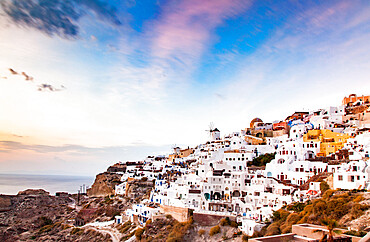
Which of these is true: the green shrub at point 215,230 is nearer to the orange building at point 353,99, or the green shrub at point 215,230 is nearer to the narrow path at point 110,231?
the narrow path at point 110,231

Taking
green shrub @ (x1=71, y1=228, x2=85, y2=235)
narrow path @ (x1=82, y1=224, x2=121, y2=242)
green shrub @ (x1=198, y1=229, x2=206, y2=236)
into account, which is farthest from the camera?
green shrub @ (x1=71, y1=228, x2=85, y2=235)

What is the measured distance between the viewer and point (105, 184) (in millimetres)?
68438

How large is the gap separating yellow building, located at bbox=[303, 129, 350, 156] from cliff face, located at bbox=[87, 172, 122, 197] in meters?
40.0

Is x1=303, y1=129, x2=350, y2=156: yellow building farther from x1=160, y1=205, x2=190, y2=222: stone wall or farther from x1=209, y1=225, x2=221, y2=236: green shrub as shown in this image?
x1=160, y1=205, x2=190, y2=222: stone wall

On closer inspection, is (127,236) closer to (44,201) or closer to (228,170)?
(228,170)

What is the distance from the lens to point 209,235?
32.5m

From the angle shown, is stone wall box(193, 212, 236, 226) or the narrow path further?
the narrow path

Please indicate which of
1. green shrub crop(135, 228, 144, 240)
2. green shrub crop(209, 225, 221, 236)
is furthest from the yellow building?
green shrub crop(135, 228, 144, 240)

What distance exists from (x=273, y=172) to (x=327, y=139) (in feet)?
30.4

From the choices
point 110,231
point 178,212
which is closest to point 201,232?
point 178,212

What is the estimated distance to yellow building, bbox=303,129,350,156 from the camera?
1571 inches

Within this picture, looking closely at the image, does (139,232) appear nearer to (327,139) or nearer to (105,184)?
(327,139)

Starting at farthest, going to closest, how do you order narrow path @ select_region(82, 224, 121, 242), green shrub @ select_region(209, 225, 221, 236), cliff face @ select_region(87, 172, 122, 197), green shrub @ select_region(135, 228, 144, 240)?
1. cliff face @ select_region(87, 172, 122, 197)
2. narrow path @ select_region(82, 224, 121, 242)
3. green shrub @ select_region(135, 228, 144, 240)
4. green shrub @ select_region(209, 225, 221, 236)

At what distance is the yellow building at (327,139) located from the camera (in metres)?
39.9
